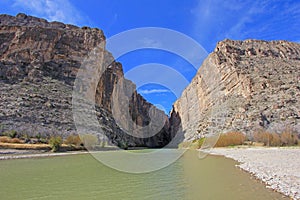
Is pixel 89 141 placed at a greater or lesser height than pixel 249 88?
lesser

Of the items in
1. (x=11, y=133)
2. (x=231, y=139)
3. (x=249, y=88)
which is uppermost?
(x=249, y=88)

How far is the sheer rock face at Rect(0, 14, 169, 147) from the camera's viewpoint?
34.4 m

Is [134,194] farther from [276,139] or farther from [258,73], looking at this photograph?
[258,73]

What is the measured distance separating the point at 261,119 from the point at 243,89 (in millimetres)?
15542

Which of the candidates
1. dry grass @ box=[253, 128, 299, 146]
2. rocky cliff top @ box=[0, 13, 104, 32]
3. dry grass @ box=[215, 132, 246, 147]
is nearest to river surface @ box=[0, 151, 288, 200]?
dry grass @ box=[253, 128, 299, 146]

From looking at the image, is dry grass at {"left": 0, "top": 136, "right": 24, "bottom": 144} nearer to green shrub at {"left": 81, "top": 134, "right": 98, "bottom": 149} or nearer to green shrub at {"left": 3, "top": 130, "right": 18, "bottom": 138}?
green shrub at {"left": 3, "top": 130, "right": 18, "bottom": 138}

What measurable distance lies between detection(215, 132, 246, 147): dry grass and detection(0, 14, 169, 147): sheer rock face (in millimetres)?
22086

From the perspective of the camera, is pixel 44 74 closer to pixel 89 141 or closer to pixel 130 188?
pixel 89 141

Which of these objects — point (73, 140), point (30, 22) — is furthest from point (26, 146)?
point (30, 22)

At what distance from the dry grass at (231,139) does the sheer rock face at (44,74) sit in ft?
72.5

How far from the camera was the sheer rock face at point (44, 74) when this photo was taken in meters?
34.4

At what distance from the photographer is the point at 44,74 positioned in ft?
153

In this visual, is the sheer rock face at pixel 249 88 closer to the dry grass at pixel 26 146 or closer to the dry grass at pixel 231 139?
the dry grass at pixel 231 139

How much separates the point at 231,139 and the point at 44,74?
3911 centimetres
